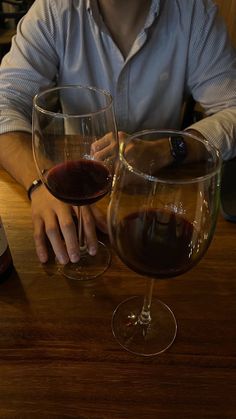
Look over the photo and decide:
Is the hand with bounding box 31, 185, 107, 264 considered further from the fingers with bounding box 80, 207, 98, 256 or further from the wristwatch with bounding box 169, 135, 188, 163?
the wristwatch with bounding box 169, 135, 188, 163

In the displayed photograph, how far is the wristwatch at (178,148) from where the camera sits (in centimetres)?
59

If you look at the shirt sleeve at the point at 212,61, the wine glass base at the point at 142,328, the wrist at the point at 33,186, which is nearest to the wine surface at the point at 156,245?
the wine glass base at the point at 142,328

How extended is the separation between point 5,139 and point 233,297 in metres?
0.64

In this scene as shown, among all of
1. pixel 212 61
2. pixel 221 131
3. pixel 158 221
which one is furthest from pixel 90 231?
pixel 212 61

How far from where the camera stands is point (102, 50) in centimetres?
109

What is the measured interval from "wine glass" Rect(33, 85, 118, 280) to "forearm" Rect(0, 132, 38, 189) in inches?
8.0

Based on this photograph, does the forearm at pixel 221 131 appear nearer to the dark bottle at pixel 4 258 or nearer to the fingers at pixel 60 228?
the fingers at pixel 60 228

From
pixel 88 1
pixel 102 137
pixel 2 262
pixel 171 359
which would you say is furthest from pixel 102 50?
pixel 171 359

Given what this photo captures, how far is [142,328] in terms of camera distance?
56cm

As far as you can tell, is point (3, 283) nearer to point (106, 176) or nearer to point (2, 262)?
point (2, 262)

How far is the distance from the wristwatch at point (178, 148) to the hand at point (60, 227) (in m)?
0.18

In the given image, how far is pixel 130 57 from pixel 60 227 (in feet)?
2.10

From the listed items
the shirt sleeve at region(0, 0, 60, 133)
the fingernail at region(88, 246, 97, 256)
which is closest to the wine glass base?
the fingernail at region(88, 246, 97, 256)

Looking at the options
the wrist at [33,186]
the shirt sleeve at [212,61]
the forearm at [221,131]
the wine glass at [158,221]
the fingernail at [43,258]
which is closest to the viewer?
the wine glass at [158,221]
